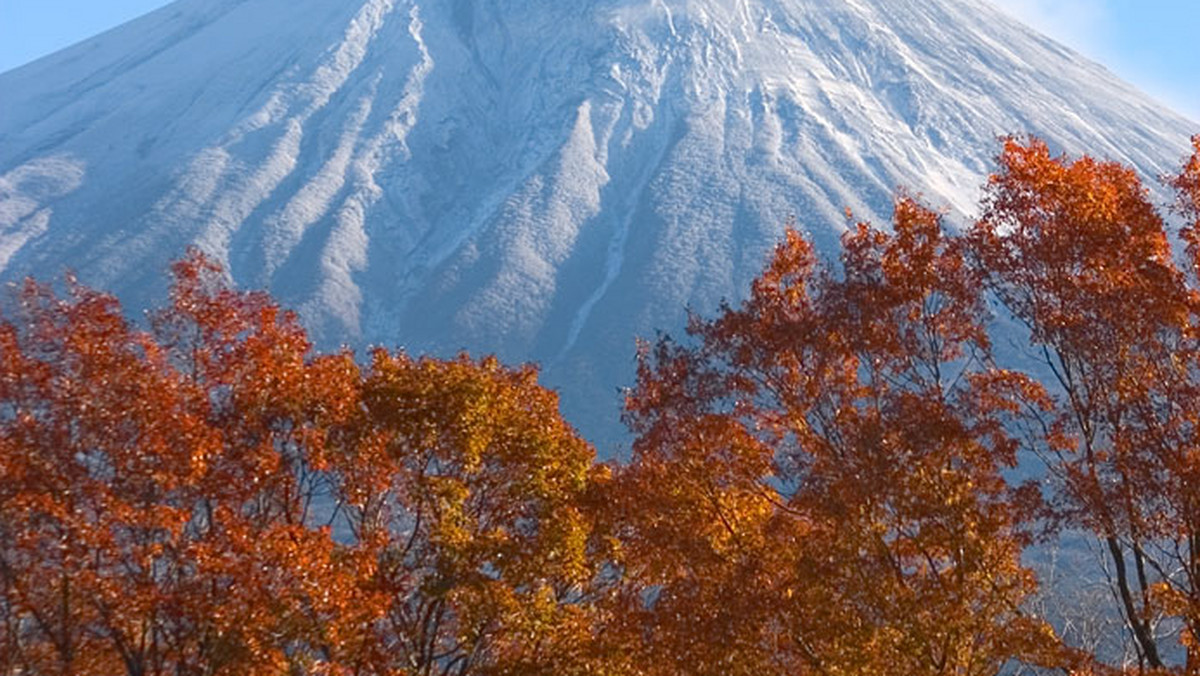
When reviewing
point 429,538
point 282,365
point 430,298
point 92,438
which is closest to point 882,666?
point 429,538

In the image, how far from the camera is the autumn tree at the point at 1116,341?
11.7 meters

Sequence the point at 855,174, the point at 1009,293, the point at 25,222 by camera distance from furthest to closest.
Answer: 1. the point at 25,222
2. the point at 855,174
3. the point at 1009,293

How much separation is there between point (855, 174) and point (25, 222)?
9518cm

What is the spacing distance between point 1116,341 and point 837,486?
11.0 feet

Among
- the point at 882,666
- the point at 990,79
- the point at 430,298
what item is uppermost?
the point at 990,79

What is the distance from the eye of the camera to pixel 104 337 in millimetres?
12703

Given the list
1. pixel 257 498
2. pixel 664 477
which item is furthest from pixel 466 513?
pixel 257 498

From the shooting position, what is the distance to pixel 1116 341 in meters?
12.3

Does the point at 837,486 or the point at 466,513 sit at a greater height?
the point at 466,513

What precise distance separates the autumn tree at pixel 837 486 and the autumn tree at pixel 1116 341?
2.54ft

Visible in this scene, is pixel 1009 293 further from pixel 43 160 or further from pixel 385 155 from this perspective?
pixel 43 160

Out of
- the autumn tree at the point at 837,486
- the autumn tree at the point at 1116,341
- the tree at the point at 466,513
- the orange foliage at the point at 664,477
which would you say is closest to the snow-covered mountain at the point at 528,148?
the tree at the point at 466,513

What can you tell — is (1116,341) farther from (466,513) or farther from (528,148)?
(528,148)

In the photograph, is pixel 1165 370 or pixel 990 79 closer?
pixel 1165 370
